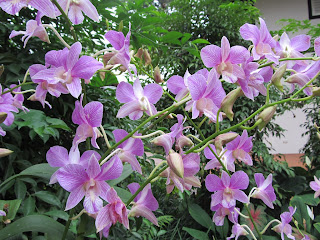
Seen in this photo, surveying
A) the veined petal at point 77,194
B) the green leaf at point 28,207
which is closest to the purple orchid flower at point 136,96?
the veined petal at point 77,194

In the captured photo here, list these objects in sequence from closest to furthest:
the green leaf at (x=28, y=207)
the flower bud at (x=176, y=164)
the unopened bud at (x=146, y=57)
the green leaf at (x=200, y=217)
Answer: the flower bud at (x=176, y=164) → the unopened bud at (x=146, y=57) → the green leaf at (x=28, y=207) → the green leaf at (x=200, y=217)

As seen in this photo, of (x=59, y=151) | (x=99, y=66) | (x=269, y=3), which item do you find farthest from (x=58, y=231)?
(x=269, y=3)

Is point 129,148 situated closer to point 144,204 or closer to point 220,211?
point 144,204

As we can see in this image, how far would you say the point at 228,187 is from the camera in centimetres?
45

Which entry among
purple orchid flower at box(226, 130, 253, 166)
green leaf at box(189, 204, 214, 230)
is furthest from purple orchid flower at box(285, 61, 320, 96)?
green leaf at box(189, 204, 214, 230)

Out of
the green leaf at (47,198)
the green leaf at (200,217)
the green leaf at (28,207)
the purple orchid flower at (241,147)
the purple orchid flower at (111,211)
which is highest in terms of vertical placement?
the purple orchid flower at (111,211)

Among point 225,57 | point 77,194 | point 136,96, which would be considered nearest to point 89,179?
point 77,194

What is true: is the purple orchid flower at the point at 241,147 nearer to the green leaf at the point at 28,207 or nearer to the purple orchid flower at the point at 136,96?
the purple orchid flower at the point at 136,96

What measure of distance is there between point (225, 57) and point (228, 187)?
216mm

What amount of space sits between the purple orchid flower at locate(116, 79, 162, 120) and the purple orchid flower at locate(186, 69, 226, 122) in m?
0.06

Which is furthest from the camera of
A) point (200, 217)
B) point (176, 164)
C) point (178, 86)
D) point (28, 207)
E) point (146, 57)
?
point (200, 217)

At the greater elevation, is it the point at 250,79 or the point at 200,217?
the point at 250,79

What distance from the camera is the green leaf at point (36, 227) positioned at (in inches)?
17.1

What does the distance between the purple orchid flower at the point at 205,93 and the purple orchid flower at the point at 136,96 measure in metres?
0.06
